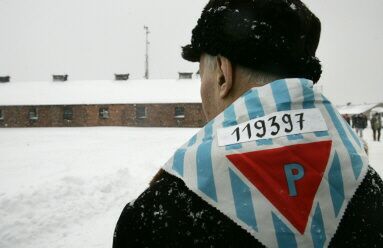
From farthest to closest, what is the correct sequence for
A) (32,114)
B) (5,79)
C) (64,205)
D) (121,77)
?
(5,79), (121,77), (32,114), (64,205)

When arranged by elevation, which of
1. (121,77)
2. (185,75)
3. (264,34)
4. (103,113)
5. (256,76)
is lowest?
(103,113)

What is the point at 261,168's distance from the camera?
3.24 ft

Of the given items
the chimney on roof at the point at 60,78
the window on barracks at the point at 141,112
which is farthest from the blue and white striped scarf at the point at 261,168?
the chimney on roof at the point at 60,78

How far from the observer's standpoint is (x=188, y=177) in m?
1.03

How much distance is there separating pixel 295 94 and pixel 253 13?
0.37 meters

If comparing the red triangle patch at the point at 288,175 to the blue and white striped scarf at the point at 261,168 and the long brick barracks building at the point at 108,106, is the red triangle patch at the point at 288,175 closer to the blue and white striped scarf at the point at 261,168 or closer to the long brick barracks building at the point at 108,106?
the blue and white striped scarf at the point at 261,168

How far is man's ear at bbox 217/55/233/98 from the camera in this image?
4.04 feet

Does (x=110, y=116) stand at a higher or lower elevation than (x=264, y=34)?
lower

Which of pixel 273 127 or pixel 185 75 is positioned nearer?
pixel 273 127

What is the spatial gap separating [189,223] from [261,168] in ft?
0.95

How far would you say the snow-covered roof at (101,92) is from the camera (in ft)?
116

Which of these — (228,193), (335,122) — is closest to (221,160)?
(228,193)

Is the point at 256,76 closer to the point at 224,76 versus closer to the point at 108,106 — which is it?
the point at 224,76

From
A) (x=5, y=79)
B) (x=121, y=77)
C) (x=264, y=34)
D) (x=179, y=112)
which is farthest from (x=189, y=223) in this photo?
(x=5, y=79)
